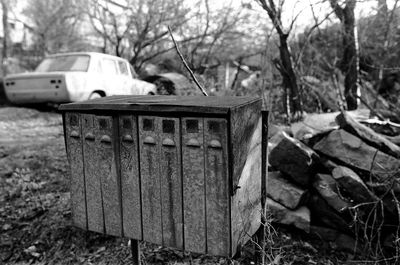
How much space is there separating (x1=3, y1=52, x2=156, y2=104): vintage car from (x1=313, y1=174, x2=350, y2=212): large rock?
552cm

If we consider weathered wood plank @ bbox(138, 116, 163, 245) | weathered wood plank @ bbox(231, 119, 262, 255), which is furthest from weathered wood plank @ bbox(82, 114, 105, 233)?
weathered wood plank @ bbox(231, 119, 262, 255)

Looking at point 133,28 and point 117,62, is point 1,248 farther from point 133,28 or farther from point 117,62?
point 133,28

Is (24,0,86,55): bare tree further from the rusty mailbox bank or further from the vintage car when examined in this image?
the rusty mailbox bank

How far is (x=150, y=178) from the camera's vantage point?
6.93 ft

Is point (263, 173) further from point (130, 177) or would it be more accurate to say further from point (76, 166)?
point (76, 166)

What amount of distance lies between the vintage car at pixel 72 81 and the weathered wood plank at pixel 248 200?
5.97 m

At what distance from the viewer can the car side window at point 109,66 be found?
8.55m

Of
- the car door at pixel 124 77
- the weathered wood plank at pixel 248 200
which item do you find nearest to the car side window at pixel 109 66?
the car door at pixel 124 77

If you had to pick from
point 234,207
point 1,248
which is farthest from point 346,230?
point 1,248

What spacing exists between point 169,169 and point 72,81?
20.1 feet

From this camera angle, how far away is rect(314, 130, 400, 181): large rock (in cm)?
355

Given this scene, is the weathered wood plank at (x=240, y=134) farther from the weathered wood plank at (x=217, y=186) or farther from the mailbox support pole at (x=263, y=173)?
the mailbox support pole at (x=263, y=173)

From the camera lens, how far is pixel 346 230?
11.1 feet

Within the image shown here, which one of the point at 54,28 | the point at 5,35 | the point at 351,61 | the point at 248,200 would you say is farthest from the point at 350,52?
the point at 5,35
